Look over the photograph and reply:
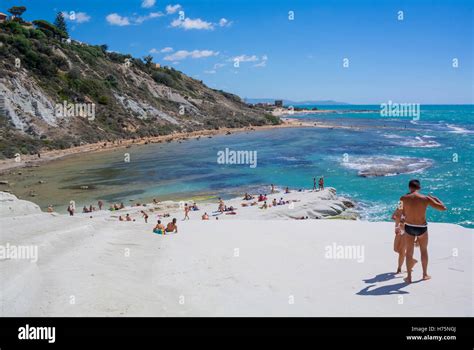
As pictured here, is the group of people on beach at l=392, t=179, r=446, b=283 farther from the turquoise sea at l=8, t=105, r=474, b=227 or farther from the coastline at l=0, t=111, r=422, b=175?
the coastline at l=0, t=111, r=422, b=175

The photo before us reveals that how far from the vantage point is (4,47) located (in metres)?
57.8

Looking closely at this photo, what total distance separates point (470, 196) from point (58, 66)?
200ft

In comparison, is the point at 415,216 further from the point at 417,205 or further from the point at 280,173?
the point at 280,173

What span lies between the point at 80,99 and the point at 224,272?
191 feet

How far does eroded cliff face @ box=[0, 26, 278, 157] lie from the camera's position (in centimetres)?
5038

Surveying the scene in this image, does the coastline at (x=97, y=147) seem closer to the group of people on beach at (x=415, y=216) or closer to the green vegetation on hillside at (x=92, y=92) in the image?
the green vegetation on hillside at (x=92, y=92)

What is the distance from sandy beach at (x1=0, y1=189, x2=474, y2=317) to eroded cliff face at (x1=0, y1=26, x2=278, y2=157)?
3550 cm

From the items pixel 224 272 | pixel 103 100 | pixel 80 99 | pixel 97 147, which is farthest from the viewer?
pixel 103 100

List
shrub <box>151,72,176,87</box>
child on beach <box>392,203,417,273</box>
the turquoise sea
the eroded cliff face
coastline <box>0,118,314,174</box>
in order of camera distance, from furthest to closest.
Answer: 1. shrub <box>151,72,176,87</box>
2. the eroded cliff face
3. coastline <box>0,118,314,174</box>
4. the turquoise sea
5. child on beach <box>392,203,417,273</box>

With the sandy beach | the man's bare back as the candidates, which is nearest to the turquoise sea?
the sandy beach

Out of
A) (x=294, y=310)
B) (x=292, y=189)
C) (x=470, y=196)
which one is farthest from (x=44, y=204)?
(x=470, y=196)

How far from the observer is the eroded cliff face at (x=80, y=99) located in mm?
50375

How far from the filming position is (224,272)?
10781 millimetres

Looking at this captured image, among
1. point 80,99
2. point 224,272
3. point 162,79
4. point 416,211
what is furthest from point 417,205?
point 162,79
